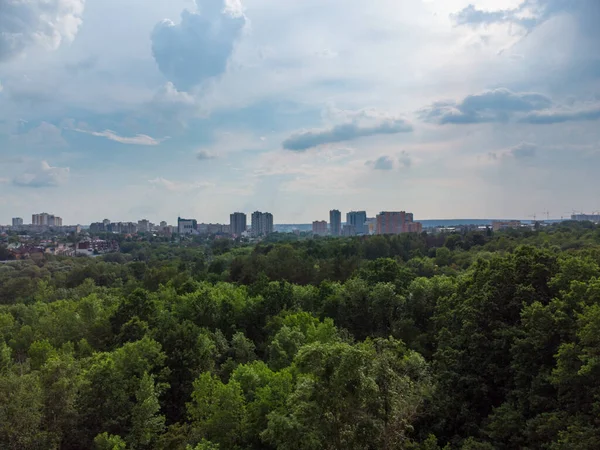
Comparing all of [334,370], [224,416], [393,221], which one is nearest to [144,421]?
[224,416]

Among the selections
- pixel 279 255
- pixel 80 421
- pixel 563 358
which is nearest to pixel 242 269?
pixel 279 255

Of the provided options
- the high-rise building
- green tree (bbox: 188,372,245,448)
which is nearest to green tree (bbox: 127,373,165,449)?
green tree (bbox: 188,372,245,448)

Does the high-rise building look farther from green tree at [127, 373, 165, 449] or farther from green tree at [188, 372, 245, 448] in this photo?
green tree at [188, 372, 245, 448]

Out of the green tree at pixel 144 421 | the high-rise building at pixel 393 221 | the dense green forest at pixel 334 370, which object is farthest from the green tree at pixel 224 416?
the high-rise building at pixel 393 221

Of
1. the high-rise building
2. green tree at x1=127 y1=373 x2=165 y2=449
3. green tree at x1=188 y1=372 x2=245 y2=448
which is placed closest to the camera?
green tree at x1=188 y1=372 x2=245 y2=448

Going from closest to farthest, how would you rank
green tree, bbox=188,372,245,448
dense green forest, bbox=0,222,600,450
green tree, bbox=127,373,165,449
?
1. dense green forest, bbox=0,222,600,450
2. green tree, bbox=188,372,245,448
3. green tree, bbox=127,373,165,449

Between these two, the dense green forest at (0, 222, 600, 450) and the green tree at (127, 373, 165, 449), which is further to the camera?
the green tree at (127, 373, 165, 449)

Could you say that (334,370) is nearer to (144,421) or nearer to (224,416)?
(224,416)

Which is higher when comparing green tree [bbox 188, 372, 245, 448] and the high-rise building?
the high-rise building

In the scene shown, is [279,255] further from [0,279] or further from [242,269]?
[0,279]
